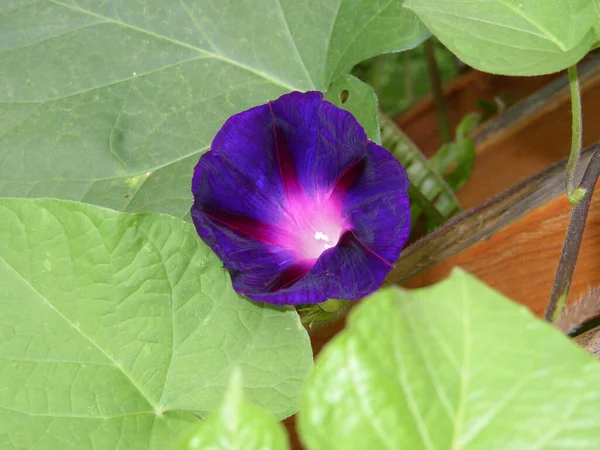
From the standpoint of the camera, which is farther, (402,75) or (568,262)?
(402,75)

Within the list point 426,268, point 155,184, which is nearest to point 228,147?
point 155,184

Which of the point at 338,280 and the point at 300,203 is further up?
the point at 300,203

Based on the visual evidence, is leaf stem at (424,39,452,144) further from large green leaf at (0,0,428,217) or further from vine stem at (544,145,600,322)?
vine stem at (544,145,600,322)

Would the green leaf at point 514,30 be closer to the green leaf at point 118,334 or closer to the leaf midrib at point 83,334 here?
the green leaf at point 118,334

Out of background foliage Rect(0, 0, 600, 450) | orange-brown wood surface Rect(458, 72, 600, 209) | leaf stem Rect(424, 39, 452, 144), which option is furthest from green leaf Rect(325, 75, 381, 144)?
leaf stem Rect(424, 39, 452, 144)

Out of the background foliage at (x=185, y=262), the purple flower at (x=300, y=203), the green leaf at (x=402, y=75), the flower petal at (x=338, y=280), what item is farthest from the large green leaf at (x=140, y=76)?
the green leaf at (x=402, y=75)

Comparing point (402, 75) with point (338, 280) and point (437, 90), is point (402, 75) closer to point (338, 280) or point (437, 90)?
point (437, 90)

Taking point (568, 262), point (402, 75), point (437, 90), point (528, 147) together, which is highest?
point (402, 75)

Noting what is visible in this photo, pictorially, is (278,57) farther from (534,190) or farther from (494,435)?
(494,435)

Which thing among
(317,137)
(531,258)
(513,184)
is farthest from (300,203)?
(513,184)
